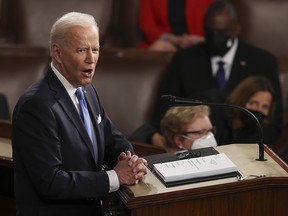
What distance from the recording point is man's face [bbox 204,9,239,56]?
120 inches

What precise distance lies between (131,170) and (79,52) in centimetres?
27

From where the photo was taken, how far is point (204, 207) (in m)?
1.51

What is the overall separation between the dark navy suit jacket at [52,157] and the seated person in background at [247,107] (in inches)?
44.0

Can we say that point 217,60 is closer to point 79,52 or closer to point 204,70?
point 204,70

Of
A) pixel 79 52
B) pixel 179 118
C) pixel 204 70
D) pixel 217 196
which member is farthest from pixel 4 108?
pixel 217 196

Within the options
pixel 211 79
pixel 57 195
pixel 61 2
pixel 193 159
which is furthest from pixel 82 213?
pixel 61 2

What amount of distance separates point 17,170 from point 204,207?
41cm

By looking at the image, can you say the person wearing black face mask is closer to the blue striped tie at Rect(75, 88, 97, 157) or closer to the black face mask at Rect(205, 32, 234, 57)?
the black face mask at Rect(205, 32, 234, 57)

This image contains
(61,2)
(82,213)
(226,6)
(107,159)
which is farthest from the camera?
(61,2)

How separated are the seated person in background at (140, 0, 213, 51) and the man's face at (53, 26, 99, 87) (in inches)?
72.3

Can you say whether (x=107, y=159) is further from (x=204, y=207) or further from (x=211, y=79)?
(x=211, y=79)

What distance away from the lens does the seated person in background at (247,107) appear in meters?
2.66

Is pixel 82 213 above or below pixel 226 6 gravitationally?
below

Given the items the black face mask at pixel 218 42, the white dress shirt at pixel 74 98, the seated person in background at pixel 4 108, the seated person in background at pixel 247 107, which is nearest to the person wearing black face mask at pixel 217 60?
the black face mask at pixel 218 42
